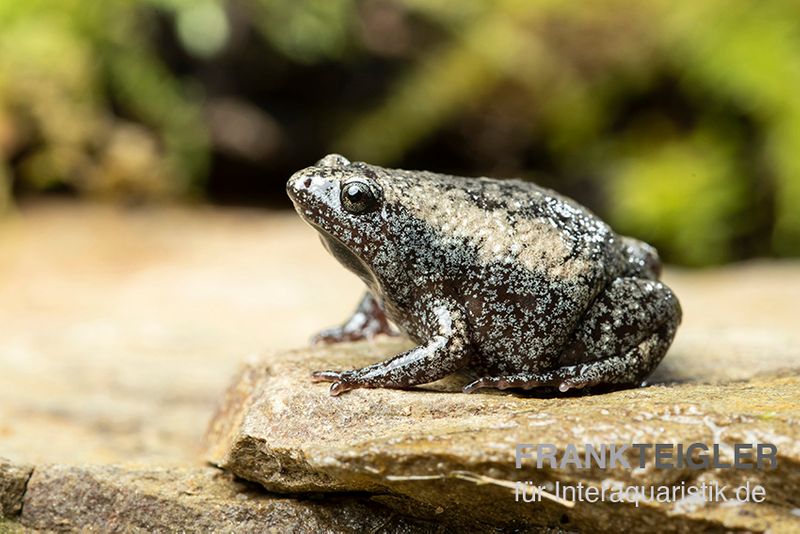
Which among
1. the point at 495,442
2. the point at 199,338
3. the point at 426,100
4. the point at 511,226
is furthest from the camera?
the point at 426,100

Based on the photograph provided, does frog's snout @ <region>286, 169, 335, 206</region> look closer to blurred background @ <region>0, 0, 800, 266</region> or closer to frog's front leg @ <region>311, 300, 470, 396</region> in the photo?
frog's front leg @ <region>311, 300, 470, 396</region>

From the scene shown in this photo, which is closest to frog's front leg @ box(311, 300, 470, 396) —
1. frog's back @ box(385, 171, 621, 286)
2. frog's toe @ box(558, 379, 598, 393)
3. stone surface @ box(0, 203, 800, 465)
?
frog's back @ box(385, 171, 621, 286)

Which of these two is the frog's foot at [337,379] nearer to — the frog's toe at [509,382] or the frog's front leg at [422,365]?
the frog's front leg at [422,365]

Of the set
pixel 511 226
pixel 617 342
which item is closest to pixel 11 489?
pixel 511 226

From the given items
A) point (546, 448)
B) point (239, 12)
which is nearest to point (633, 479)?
point (546, 448)

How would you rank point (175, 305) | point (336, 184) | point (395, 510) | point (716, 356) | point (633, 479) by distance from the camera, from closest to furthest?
point (633, 479), point (395, 510), point (336, 184), point (716, 356), point (175, 305)

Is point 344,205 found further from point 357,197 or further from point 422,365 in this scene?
point 422,365

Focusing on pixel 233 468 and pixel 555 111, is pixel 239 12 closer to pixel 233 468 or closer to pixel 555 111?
pixel 555 111

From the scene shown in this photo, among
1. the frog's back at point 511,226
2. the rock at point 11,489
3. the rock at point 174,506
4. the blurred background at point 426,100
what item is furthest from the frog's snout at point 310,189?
the blurred background at point 426,100
